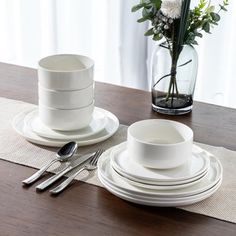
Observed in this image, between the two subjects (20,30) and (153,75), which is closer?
(153,75)

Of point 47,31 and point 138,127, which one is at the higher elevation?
point 138,127

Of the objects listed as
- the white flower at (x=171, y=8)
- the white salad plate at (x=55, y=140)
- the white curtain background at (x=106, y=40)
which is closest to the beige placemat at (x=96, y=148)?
the white salad plate at (x=55, y=140)

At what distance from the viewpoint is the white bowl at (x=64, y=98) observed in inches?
46.8

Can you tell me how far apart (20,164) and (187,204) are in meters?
0.36

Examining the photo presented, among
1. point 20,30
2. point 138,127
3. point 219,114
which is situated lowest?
point 20,30

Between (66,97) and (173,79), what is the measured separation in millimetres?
312

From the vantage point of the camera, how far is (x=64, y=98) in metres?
1.19

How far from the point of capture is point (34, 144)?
4.01 feet

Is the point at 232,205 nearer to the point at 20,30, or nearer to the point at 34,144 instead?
the point at 34,144

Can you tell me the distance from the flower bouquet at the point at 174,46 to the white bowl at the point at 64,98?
0.24m

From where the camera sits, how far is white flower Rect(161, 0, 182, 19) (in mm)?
1268

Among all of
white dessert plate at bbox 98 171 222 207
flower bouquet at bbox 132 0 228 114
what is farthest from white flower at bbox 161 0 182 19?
white dessert plate at bbox 98 171 222 207

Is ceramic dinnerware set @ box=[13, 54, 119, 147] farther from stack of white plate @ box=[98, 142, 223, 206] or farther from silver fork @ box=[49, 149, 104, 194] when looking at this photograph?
stack of white plate @ box=[98, 142, 223, 206]

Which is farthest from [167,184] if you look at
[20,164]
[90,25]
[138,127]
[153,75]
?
[90,25]
